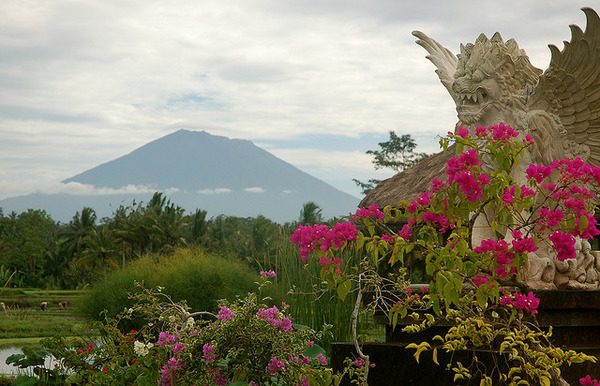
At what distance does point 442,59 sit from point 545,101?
34.7 inches

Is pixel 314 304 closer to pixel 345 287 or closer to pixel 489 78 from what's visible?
pixel 489 78

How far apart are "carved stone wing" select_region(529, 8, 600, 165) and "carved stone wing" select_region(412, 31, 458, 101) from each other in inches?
25.8

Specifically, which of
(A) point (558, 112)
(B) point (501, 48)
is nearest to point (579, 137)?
(A) point (558, 112)

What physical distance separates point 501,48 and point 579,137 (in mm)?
842

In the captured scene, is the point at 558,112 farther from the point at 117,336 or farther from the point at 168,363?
the point at 117,336

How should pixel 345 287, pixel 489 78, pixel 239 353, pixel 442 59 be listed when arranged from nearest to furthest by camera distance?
pixel 345 287 → pixel 239 353 → pixel 489 78 → pixel 442 59

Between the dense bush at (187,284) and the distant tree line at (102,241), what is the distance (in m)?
15.4

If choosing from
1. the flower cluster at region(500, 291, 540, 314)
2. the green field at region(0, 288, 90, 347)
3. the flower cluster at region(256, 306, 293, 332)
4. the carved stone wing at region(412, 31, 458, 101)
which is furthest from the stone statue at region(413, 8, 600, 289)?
the green field at region(0, 288, 90, 347)

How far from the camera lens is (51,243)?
99.0 feet

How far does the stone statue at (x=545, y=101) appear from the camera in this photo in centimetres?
A: 398

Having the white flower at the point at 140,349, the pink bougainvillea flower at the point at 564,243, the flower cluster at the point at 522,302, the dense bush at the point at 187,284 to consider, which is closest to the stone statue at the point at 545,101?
the flower cluster at the point at 522,302

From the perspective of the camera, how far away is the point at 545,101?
13.7 feet

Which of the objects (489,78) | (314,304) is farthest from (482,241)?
(314,304)

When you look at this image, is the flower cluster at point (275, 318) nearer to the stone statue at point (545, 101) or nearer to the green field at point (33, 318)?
the stone statue at point (545, 101)
